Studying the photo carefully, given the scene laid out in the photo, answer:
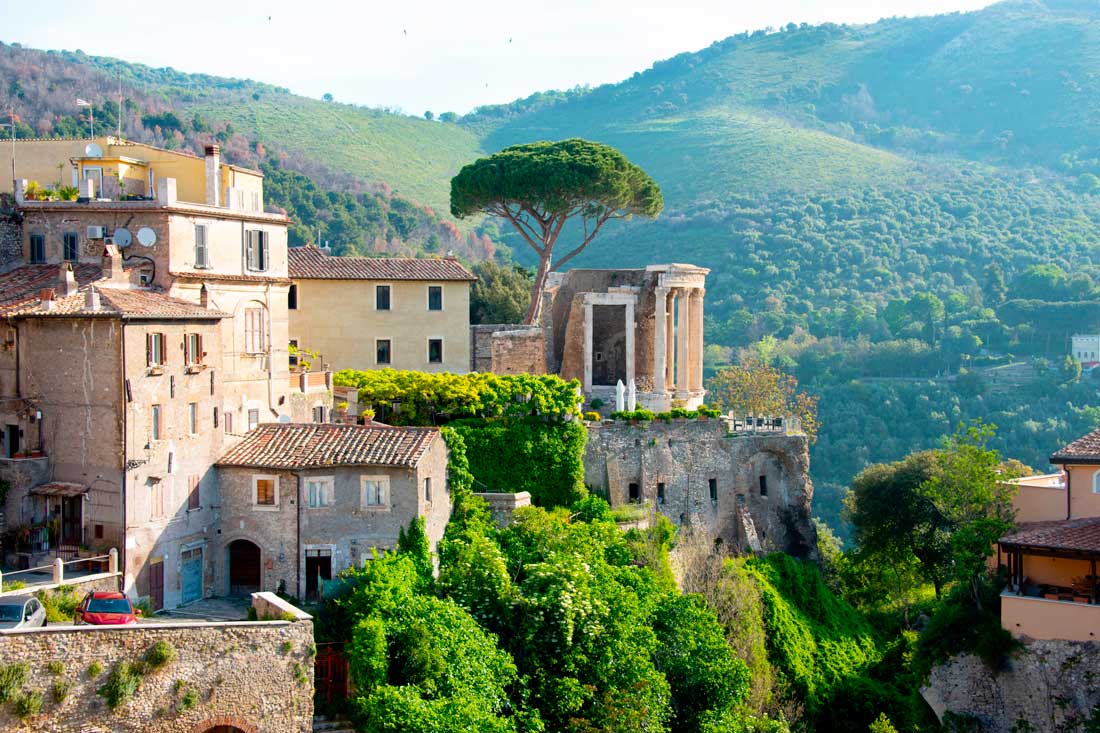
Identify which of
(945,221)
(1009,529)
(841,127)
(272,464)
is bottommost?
(1009,529)

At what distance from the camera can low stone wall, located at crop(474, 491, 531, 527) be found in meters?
45.0

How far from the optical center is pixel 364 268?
55.3 metres

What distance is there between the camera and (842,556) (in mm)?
59125

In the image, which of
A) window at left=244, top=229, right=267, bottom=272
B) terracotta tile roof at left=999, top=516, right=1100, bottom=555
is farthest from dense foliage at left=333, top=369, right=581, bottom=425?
terracotta tile roof at left=999, top=516, right=1100, bottom=555

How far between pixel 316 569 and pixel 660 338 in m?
24.7

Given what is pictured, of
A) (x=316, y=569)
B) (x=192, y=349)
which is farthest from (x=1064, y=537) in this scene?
(x=192, y=349)

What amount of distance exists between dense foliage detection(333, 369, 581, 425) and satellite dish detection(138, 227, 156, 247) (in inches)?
383

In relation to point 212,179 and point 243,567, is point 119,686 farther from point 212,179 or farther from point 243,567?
point 212,179

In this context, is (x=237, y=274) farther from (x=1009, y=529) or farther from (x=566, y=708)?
(x=1009, y=529)

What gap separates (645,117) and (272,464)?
133m

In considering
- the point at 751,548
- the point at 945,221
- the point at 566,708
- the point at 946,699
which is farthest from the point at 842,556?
the point at 945,221

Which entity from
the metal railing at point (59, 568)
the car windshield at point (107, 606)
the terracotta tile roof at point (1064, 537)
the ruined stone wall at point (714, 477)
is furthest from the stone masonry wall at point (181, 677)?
the terracotta tile roof at point (1064, 537)

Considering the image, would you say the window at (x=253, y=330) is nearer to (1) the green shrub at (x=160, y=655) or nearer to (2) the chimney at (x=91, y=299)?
(2) the chimney at (x=91, y=299)

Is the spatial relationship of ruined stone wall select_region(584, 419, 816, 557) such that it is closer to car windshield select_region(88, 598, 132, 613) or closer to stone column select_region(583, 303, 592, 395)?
stone column select_region(583, 303, 592, 395)
